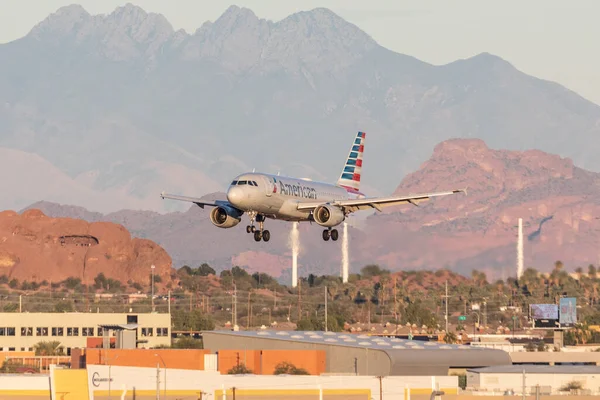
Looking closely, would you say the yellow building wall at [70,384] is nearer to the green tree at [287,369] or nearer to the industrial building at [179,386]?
the industrial building at [179,386]

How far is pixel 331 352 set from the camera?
156 meters

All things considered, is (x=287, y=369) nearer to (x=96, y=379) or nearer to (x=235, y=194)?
(x=96, y=379)

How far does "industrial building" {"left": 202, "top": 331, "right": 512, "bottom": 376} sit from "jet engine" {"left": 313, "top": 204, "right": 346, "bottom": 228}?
1301 inches

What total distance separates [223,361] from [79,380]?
91.9 feet

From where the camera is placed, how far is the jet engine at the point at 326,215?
117m

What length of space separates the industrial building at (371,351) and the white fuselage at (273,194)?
3228cm

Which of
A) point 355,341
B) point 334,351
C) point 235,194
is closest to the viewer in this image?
point 235,194

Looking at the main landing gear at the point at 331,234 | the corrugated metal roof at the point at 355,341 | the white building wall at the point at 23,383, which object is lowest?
the white building wall at the point at 23,383

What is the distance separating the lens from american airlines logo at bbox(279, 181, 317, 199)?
114 meters

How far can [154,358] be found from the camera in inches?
6033

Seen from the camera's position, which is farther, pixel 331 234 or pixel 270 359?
pixel 270 359

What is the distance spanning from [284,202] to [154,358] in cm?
4487

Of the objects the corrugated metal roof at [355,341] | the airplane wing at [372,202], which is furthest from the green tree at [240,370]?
the airplane wing at [372,202]

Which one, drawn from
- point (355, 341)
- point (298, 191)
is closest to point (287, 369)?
point (355, 341)
